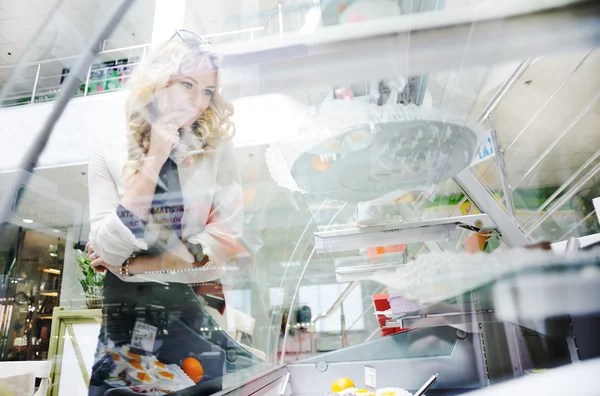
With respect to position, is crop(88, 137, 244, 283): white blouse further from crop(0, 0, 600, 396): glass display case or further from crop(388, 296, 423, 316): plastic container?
crop(388, 296, 423, 316): plastic container

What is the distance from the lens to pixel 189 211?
971 millimetres

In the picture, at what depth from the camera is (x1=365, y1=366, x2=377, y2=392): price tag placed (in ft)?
5.15

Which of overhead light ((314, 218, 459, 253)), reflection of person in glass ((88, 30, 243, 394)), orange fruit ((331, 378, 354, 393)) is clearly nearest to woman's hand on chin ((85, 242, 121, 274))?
reflection of person in glass ((88, 30, 243, 394))

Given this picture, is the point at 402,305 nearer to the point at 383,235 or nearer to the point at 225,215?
the point at 383,235

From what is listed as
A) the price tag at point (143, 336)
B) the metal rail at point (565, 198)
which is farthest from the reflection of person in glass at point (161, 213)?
the metal rail at point (565, 198)

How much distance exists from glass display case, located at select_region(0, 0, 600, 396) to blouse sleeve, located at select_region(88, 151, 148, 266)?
12 millimetres

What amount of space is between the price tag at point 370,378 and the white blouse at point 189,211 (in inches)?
37.0

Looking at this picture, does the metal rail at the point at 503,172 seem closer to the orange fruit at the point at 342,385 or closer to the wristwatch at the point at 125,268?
the wristwatch at the point at 125,268

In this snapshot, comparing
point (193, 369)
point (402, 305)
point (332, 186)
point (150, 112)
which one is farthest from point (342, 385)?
point (150, 112)

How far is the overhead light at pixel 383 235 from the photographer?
3.11 feet

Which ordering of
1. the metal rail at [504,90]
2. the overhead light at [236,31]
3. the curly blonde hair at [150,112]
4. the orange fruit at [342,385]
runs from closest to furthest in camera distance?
the metal rail at [504,90] < the overhead light at [236,31] < the curly blonde hair at [150,112] < the orange fruit at [342,385]

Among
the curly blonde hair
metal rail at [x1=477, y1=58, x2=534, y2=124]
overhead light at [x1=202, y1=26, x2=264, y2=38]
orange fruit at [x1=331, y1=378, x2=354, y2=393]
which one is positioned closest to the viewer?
metal rail at [x1=477, y1=58, x2=534, y2=124]

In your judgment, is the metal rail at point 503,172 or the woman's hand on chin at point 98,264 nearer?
the metal rail at point 503,172

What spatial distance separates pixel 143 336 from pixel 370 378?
106 centimetres
